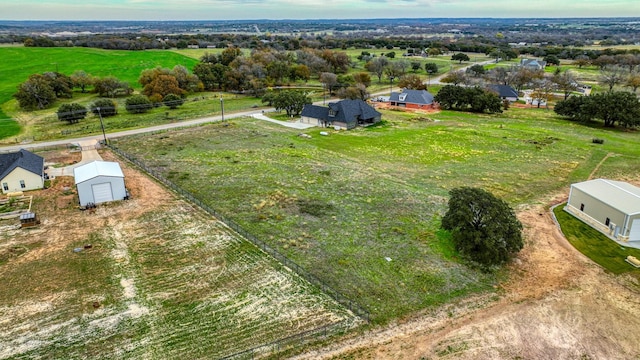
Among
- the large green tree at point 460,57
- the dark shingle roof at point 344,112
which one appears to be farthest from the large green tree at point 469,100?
the large green tree at point 460,57

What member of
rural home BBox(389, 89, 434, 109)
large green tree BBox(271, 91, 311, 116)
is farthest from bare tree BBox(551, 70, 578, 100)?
large green tree BBox(271, 91, 311, 116)

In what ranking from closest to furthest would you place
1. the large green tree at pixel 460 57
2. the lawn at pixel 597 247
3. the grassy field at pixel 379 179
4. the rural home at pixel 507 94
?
1. the grassy field at pixel 379 179
2. the lawn at pixel 597 247
3. the rural home at pixel 507 94
4. the large green tree at pixel 460 57

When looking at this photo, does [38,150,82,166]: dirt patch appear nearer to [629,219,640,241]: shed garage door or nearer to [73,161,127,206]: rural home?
[73,161,127,206]: rural home

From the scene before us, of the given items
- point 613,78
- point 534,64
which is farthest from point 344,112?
point 534,64

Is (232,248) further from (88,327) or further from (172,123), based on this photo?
(172,123)

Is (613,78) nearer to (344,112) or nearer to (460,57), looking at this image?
(460,57)

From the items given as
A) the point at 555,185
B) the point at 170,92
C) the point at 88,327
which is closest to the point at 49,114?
the point at 170,92

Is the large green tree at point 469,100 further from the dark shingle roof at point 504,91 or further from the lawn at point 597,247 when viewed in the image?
the lawn at point 597,247
